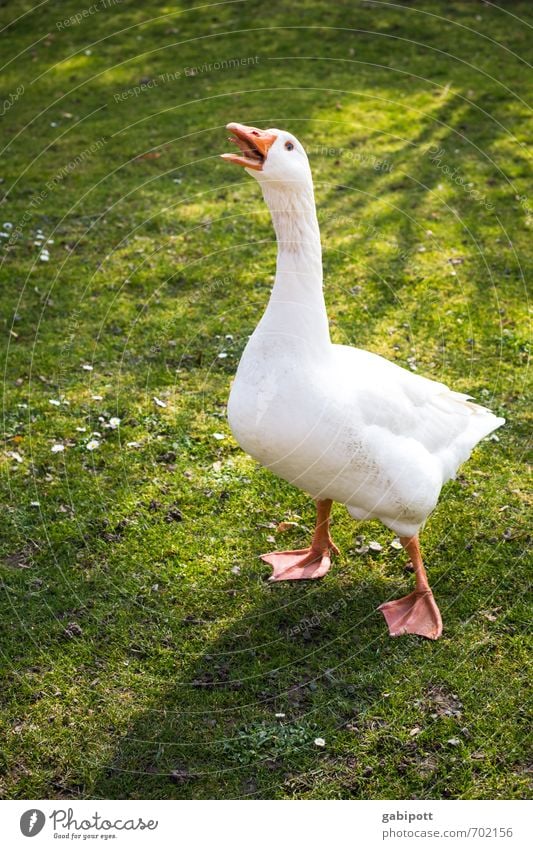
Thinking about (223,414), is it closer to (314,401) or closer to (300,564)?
(300,564)

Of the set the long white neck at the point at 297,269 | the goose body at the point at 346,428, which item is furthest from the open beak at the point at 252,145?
the goose body at the point at 346,428

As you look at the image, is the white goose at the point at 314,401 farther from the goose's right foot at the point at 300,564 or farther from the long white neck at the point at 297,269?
the goose's right foot at the point at 300,564

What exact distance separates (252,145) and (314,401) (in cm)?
155

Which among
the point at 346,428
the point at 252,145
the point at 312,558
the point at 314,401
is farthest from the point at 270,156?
the point at 312,558

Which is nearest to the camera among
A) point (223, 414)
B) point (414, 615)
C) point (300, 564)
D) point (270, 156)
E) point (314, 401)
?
point (270, 156)

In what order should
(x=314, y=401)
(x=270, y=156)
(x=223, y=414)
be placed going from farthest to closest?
(x=223, y=414)
(x=314, y=401)
(x=270, y=156)

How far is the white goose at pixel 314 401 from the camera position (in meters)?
5.10

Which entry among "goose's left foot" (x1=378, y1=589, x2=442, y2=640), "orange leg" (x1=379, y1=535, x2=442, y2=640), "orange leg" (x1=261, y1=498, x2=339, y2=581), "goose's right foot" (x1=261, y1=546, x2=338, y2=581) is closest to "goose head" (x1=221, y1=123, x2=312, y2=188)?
"orange leg" (x1=261, y1=498, x2=339, y2=581)

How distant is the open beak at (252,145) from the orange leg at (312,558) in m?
2.52

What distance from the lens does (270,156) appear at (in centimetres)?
496

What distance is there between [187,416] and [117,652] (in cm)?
276

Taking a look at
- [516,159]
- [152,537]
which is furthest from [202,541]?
[516,159]

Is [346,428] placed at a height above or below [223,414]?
above

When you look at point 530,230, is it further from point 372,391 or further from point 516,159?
point 372,391
